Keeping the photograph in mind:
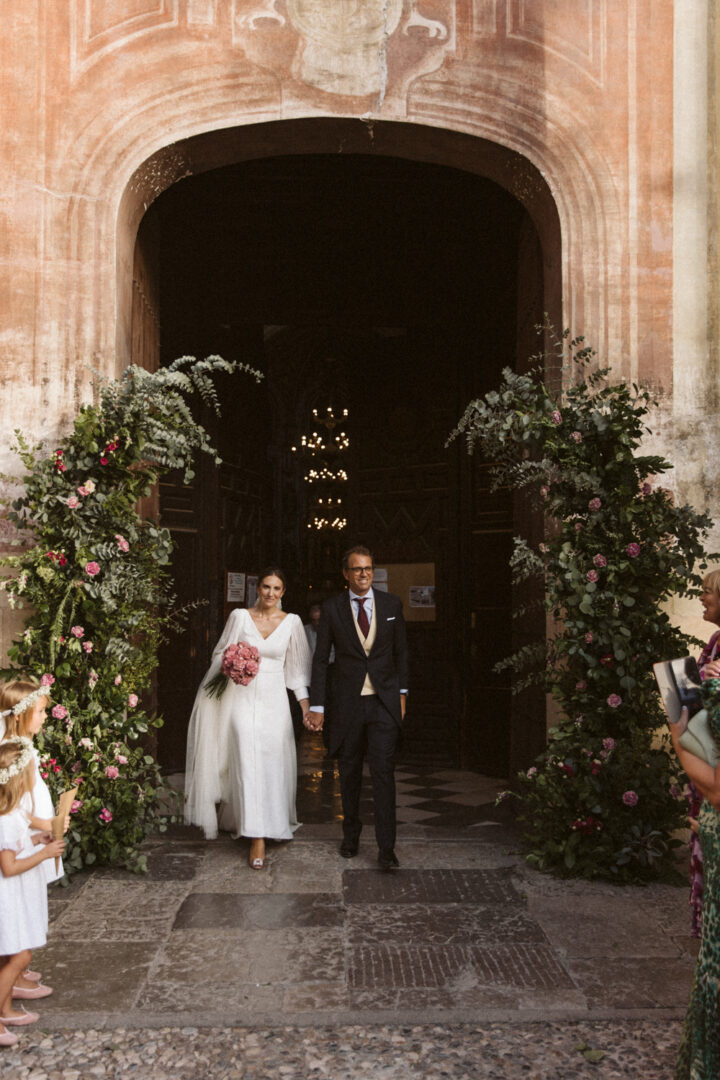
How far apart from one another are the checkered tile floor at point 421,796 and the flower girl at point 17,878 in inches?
141

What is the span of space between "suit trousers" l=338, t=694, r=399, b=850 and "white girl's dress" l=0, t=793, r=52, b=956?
7.87 feet

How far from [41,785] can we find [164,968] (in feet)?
3.28

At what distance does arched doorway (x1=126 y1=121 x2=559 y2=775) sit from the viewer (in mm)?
9047

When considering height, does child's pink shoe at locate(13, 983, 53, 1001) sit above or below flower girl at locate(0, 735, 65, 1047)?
below

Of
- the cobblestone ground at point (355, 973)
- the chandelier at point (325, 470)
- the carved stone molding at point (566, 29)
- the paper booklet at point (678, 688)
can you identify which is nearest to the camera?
the paper booklet at point (678, 688)

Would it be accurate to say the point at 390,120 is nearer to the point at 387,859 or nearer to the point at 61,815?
the point at 387,859

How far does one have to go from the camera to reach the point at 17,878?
349 centimetres

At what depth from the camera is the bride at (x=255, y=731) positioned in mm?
5949

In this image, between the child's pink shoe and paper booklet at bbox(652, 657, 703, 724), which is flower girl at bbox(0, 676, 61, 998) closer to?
the child's pink shoe

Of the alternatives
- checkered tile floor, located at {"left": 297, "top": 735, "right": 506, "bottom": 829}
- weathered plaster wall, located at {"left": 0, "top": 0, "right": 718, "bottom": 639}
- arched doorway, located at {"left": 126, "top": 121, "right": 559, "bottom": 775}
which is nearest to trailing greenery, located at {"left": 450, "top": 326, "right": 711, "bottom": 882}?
weathered plaster wall, located at {"left": 0, "top": 0, "right": 718, "bottom": 639}

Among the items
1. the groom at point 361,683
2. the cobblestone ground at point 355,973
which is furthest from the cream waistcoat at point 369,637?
the cobblestone ground at point 355,973

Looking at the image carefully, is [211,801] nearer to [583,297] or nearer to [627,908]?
[627,908]

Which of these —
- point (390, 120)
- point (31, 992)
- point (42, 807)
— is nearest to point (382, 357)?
point (390, 120)

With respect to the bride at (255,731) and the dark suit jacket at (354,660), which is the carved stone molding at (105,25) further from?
the dark suit jacket at (354,660)
